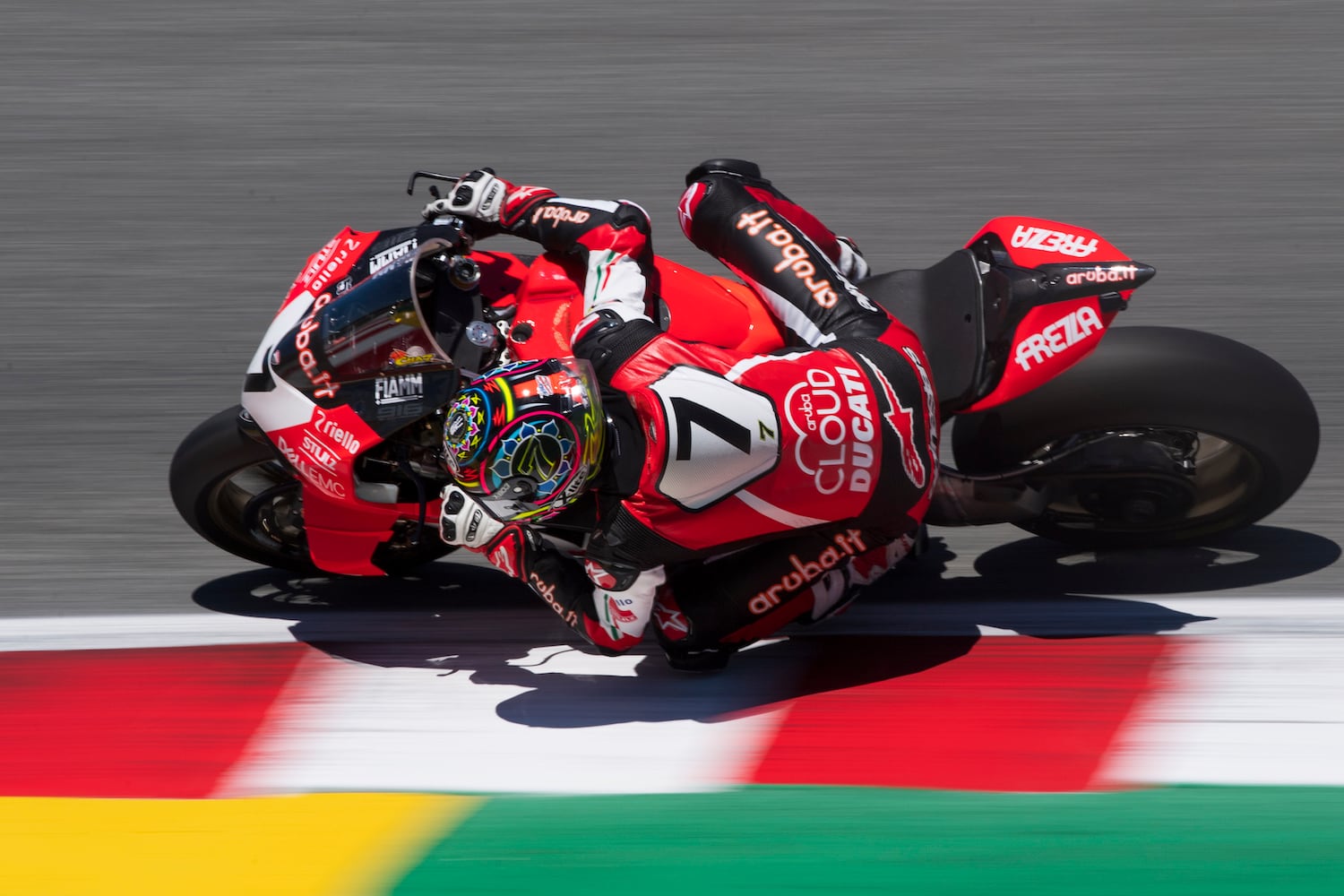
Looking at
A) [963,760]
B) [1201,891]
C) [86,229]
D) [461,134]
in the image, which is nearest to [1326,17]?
[461,134]

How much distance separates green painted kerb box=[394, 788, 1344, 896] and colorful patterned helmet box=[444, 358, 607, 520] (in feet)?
2.33

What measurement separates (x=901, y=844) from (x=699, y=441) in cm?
94

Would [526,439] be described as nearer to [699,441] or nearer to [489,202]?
[699,441]

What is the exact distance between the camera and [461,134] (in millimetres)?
6043

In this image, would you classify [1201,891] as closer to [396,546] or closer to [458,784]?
[458,784]

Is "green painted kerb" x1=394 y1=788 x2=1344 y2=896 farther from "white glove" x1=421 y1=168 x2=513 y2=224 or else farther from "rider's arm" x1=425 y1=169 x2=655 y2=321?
"white glove" x1=421 y1=168 x2=513 y2=224

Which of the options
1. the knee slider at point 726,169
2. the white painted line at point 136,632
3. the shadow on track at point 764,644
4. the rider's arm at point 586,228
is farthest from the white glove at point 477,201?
the white painted line at point 136,632

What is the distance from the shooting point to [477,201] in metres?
4.04

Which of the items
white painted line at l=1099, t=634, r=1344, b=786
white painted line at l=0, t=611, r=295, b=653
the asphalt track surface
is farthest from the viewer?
the asphalt track surface

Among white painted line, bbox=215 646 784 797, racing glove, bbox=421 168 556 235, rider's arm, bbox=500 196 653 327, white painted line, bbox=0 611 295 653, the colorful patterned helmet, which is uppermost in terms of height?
racing glove, bbox=421 168 556 235

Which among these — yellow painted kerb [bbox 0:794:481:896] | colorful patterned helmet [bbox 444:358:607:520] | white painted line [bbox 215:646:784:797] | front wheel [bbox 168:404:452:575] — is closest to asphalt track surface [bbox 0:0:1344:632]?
front wheel [bbox 168:404:452:575]

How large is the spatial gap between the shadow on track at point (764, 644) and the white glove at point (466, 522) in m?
0.56

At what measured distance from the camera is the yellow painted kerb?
320 centimetres

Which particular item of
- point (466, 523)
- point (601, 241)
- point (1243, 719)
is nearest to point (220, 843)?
point (466, 523)
